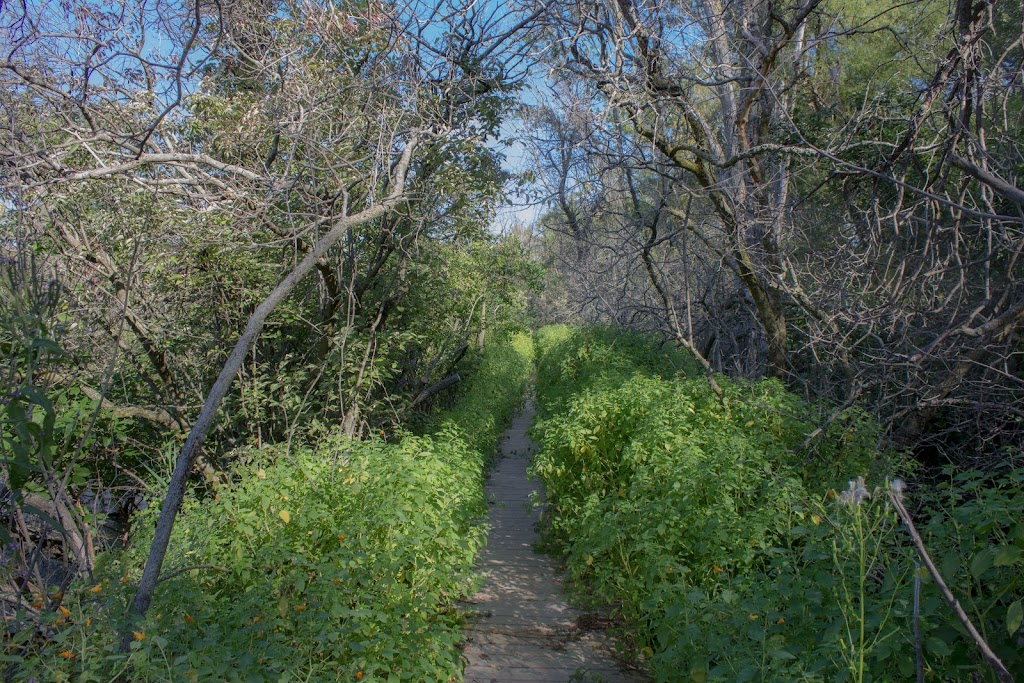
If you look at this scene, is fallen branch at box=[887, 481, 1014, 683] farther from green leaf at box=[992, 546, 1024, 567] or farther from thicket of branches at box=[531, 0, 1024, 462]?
thicket of branches at box=[531, 0, 1024, 462]

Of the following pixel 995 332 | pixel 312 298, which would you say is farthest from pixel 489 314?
pixel 995 332

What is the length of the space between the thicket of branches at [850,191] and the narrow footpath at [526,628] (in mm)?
2236

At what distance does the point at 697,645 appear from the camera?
289cm

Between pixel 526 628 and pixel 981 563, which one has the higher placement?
pixel 981 563

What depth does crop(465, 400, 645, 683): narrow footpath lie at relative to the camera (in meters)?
4.18

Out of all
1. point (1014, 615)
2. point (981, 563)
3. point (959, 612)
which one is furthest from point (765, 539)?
point (959, 612)

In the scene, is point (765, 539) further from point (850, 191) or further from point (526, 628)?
point (850, 191)

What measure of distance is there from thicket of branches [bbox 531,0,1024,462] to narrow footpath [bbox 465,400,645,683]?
224 centimetres

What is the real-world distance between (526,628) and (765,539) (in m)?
2.18

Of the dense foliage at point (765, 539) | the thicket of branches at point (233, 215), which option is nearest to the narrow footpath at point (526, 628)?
the dense foliage at point (765, 539)

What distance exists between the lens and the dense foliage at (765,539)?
7.18 ft

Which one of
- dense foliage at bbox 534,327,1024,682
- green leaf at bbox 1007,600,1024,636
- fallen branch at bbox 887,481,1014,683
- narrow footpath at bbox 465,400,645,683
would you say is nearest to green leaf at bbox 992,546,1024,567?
dense foliage at bbox 534,327,1024,682

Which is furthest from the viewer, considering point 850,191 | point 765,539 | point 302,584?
point 850,191

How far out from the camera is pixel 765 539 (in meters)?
3.31
